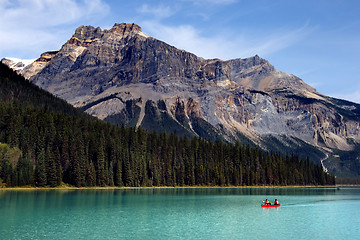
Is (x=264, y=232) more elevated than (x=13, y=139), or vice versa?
(x=13, y=139)

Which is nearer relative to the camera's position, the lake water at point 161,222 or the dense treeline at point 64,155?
the lake water at point 161,222

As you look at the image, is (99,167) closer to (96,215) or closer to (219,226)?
(96,215)

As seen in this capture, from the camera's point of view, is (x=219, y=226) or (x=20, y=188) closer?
(x=219, y=226)

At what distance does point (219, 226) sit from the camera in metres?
70.1

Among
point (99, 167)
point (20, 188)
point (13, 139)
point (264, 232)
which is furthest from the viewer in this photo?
point (99, 167)

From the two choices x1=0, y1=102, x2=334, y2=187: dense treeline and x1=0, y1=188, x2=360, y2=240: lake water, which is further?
x1=0, y1=102, x2=334, y2=187: dense treeline

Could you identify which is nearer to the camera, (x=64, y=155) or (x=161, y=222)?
(x=161, y=222)

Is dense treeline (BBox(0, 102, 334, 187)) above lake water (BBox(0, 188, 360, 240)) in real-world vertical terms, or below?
above

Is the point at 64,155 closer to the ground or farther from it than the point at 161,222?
farther from it

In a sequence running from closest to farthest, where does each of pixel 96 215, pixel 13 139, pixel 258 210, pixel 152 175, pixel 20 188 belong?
pixel 96 215, pixel 258 210, pixel 20 188, pixel 13 139, pixel 152 175

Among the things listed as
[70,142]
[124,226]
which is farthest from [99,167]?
[124,226]

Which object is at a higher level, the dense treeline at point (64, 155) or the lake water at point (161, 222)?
the dense treeline at point (64, 155)

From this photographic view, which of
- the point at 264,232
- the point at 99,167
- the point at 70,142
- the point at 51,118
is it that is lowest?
the point at 264,232

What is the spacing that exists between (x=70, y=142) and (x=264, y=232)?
124 meters
